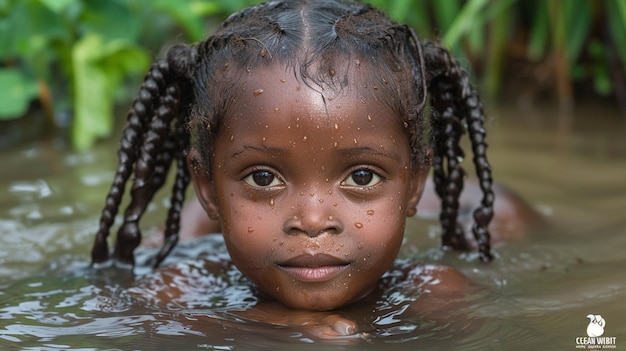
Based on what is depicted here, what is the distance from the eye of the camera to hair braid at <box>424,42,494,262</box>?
2.81 m

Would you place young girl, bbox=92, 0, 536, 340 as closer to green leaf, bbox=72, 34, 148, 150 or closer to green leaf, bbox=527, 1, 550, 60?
green leaf, bbox=72, 34, 148, 150

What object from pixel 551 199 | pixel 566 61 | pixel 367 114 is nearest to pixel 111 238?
pixel 367 114

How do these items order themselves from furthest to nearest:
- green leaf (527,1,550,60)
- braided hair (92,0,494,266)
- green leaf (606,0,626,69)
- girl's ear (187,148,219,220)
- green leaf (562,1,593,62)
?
1. green leaf (527,1,550,60)
2. green leaf (562,1,593,62)
3. green leaf (606,0,626,69)
4. girl's ear (187,148,219,220)
5. braided hair (92,0,494,266)

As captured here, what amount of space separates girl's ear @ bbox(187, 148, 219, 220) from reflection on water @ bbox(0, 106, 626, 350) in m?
0.27

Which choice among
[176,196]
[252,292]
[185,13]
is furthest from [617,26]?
[252,292]

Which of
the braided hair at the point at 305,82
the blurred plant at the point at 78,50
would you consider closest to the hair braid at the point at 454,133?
the braided hair at the point at 305,82

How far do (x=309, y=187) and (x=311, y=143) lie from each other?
0.11 meters

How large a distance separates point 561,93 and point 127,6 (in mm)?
2512

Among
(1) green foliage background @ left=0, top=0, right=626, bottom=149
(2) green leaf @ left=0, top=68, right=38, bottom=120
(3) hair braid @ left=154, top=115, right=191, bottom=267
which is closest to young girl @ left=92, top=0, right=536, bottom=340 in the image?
(3) hair braid @ left=154, top=115, right=191, bottom=267

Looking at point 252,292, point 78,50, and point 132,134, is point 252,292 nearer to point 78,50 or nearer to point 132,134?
point 132,134

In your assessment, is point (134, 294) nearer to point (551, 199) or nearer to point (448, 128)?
point (448, 128)

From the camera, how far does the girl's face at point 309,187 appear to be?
228cm

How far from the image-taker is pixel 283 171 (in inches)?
91.3

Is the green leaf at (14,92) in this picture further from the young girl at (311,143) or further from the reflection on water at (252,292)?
the young girl at (311,143)
